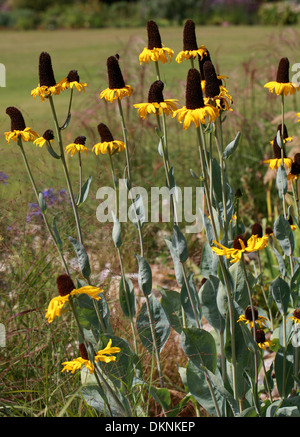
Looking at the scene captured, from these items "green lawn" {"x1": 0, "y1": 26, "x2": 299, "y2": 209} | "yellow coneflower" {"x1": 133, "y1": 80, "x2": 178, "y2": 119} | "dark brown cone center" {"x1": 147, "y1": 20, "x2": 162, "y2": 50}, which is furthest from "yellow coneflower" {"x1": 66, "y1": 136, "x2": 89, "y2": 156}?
"green lawn" {"x1": 0, "y1": 26, "x2": 299, "y2": 209}

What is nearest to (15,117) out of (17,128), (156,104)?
(17,128)

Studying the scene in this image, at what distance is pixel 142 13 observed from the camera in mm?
27312

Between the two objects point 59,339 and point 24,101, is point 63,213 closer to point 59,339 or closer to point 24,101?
point 59,339

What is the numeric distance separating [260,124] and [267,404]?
9.57 ft

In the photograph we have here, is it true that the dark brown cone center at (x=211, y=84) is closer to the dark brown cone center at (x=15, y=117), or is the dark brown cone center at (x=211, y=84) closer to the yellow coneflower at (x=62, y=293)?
the dark brown cone center at (x=15, y=117)

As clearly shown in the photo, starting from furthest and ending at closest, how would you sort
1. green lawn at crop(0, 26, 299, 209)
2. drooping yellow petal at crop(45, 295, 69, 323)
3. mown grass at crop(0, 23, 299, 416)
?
green lawn at crop(0, 26, 299, 209) < mown grass at crop(0, 23, 299, 416) < drooping yellow petal at crop(45, 295, 69, 323)

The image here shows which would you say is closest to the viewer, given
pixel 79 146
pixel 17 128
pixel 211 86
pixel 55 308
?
pixel 55 308

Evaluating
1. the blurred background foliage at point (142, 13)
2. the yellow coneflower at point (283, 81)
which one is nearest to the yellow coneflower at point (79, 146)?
the yellow coneflower at point (283, 81)

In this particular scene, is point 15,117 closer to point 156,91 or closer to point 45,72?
point 45,72

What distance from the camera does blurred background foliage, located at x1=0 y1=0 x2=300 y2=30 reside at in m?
25.9

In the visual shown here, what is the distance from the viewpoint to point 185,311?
215 centimetres

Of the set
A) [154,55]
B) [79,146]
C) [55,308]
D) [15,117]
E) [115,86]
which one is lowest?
[55,308]

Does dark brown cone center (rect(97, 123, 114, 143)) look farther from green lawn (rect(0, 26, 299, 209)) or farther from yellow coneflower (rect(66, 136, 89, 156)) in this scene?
green lawn (rect(0, 26, 299, 209))
